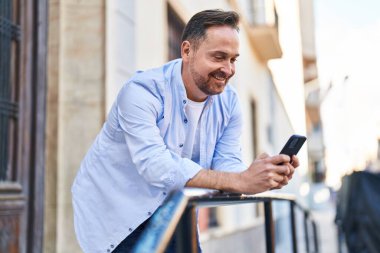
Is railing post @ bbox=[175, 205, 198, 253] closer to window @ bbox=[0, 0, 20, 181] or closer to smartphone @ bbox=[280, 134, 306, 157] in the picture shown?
smartphone @ bbox=[280, 134, 306, 157]

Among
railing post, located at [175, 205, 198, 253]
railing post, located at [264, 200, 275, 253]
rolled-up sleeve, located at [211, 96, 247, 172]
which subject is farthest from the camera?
railing post, located at [264, 200, 275, 253]

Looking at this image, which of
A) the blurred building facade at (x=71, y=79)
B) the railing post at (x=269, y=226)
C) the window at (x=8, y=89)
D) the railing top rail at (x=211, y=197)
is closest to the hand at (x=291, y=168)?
the railing top rail at (x=211, y=197)

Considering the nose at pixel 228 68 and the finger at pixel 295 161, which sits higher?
the nose at pixel 228 68

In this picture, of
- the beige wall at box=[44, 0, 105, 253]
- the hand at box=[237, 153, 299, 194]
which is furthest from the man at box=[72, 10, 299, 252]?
the beige wall at box=[44, 0, 105, 253]

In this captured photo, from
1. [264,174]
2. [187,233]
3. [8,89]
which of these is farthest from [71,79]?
[187,233]

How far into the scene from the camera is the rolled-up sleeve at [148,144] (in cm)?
187

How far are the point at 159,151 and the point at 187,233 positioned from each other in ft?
1.37

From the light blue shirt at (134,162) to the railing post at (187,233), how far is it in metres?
0.29

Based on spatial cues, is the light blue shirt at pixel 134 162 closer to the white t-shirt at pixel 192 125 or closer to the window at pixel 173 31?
the white t-shirt at pixel 192 125

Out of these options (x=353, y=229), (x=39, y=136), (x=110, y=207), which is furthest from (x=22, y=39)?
(x=353, y=229)

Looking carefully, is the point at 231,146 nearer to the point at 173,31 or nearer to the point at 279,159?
the point at 279,159

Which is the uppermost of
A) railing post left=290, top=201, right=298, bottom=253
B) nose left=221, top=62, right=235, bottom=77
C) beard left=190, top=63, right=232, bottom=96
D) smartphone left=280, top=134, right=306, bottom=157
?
nose left=221, top=62, right=235, bottom=77

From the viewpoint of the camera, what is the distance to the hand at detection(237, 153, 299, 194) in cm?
188

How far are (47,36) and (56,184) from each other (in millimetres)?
1217
